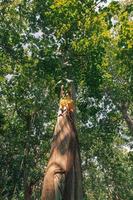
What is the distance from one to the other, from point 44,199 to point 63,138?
0.59 meters

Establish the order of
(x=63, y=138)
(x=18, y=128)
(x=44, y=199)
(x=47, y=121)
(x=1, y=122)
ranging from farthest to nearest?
(x=47, y=121) < (x=18, y=128) < (x=1, y=122) < (x=63, y=138) < (x=44, y=199)

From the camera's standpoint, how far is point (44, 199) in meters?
2.93

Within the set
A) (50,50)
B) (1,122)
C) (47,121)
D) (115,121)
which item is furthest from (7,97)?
(115,121)

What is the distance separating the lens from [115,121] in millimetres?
28250

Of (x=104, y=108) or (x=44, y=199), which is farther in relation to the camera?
(x=104, y=108)

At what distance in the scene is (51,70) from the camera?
59.7ft

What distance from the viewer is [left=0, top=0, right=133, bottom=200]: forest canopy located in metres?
16.5

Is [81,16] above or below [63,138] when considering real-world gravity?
above

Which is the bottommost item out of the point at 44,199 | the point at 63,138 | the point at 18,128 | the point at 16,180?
the point at 44,199

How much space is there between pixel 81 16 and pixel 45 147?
12535 millimetres

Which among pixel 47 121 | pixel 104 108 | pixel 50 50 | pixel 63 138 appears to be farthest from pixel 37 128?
pixel 63 138

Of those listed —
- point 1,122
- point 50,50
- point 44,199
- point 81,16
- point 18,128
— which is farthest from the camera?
point 18,128

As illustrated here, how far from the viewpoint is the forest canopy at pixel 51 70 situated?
16.5m

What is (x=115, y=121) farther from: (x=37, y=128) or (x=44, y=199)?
(x=44, y=199)
